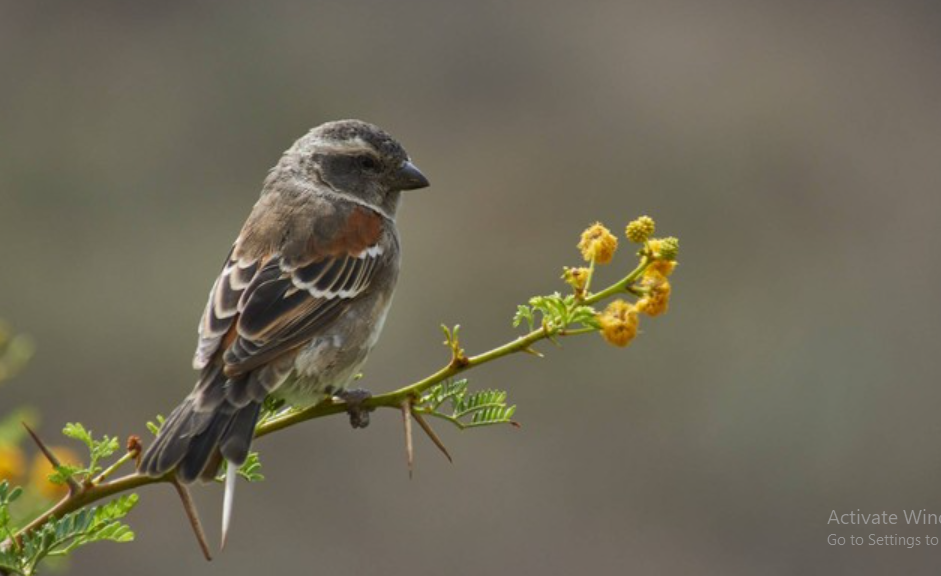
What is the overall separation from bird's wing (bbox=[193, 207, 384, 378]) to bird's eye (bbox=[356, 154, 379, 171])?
33cm

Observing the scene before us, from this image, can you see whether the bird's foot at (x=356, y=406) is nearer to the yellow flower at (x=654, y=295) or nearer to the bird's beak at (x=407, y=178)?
the yellow flower at (x=654, y=295)

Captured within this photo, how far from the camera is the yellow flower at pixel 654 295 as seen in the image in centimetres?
290

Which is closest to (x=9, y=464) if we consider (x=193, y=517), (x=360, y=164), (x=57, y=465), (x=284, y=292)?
(x=57, y=465)

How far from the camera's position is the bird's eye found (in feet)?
17.5

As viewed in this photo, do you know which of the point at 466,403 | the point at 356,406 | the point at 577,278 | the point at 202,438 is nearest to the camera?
the point at 577,278

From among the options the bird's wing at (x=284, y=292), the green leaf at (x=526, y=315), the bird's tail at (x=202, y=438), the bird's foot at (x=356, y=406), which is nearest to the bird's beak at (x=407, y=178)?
the bird's wing at (x=284, y=292)

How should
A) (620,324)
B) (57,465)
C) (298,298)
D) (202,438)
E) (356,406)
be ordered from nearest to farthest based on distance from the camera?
1. (57,465)
2. (620,324)
3. (202,438)
4. (356,406)
5. (298,298)

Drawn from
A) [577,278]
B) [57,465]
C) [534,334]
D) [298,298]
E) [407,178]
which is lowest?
[57,465]

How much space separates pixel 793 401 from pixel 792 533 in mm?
1585

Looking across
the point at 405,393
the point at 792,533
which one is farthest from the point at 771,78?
the point at 405,393

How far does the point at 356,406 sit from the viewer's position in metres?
3.73

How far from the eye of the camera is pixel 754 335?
13445 mm

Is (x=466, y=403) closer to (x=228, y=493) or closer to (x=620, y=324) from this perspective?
(x=620, y=324)

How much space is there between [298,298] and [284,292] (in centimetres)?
5
